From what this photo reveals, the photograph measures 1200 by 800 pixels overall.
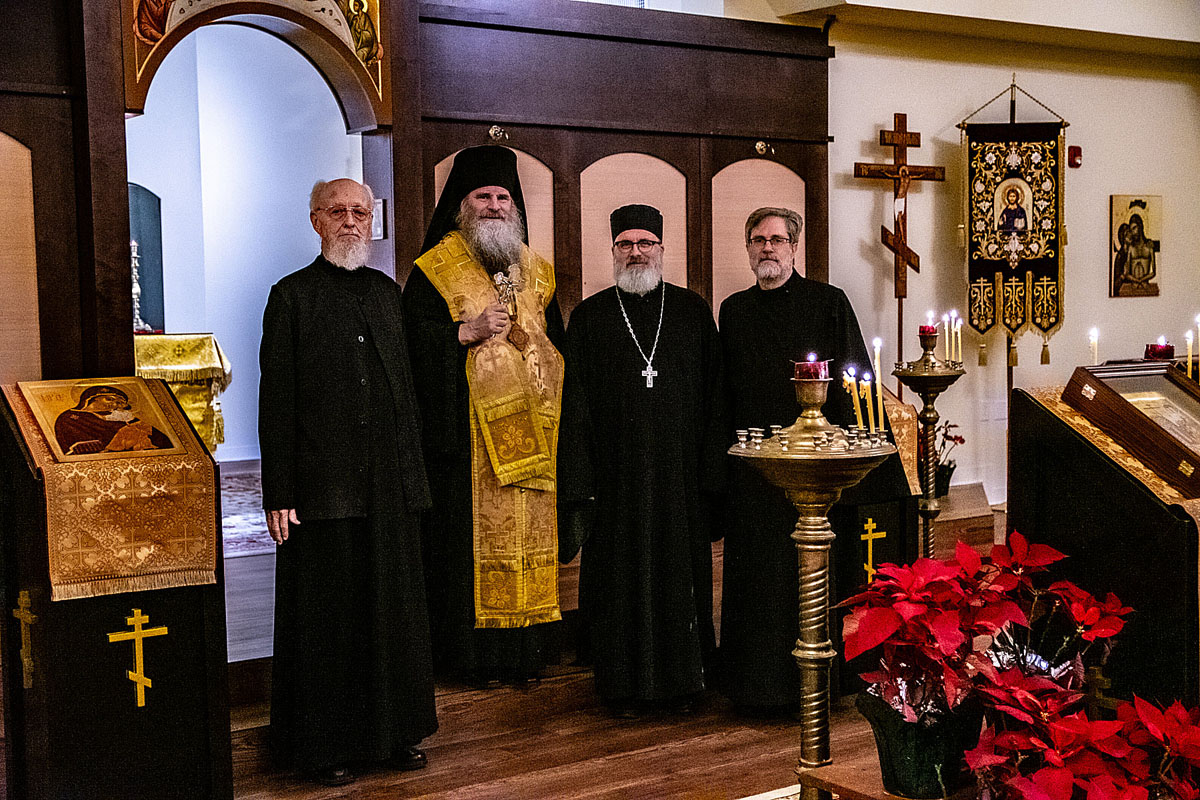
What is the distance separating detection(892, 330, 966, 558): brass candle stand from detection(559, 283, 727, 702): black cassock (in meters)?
0.84

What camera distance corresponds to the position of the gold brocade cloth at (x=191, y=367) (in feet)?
26.9

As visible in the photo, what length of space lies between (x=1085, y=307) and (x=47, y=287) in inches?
279

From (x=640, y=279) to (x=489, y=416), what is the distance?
81 centimetres

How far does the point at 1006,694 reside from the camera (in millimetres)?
2832

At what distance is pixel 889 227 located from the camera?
8.42 meters

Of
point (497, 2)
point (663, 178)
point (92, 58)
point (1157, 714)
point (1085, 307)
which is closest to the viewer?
point (1157, 714)

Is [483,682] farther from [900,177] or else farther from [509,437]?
[900,177]

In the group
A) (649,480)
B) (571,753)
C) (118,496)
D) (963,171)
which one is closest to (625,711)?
(571,753)

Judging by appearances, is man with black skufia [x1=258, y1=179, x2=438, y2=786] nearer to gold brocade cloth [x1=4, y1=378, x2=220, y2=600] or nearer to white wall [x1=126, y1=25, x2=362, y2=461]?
gold brocade cloth [x1=4, y1=378, x2=220, y2=600]

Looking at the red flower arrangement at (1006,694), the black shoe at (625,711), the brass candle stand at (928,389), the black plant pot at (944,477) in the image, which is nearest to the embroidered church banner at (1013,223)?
the black plant pot at (944,477)

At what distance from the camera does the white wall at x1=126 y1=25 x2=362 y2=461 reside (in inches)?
435

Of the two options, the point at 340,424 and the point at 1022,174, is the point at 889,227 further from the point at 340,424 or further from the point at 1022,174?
the point at 340,424

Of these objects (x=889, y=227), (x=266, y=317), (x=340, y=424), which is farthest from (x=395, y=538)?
(x=889, y=227)

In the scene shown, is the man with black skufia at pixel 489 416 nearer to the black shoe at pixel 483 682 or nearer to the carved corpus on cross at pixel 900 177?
the black shoe at pixel 483 682
